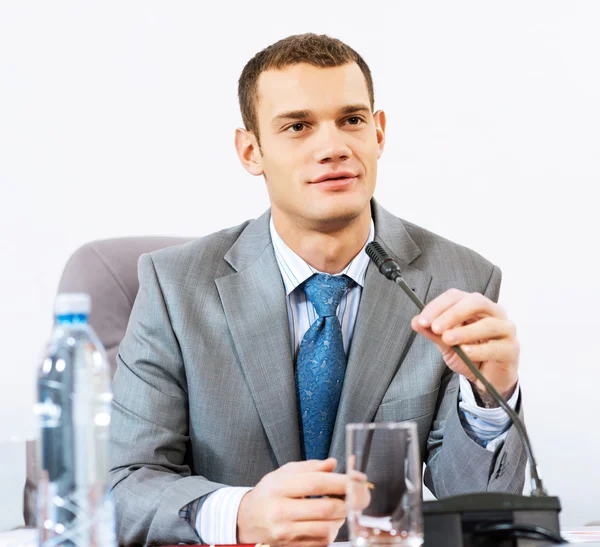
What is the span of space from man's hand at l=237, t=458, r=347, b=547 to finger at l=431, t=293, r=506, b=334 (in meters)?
0.25

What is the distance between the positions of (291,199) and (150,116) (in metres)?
1.01

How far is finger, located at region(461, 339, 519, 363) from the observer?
4.17 feet

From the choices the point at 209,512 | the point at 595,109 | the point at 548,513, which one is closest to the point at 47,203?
the point at 209,512

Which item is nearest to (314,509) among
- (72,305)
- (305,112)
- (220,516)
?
(220,516)

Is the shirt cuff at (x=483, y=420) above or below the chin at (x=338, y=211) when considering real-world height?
below

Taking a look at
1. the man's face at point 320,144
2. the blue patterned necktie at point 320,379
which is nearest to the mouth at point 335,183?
the man's face at point 320,144

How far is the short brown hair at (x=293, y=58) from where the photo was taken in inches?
71.4

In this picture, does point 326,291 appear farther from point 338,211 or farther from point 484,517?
point 484,517

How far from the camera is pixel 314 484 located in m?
1.12

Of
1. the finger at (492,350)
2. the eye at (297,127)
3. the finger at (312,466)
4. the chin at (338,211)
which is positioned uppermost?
the eye at (297,127)

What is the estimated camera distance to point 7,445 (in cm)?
91

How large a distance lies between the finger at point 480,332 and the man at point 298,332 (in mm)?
168

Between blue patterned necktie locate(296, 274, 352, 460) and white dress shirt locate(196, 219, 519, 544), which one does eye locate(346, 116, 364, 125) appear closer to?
white dress shirt locate(196, 219, 519, 544)

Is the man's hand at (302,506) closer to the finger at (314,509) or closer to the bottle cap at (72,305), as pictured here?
the finger at (314,509)
